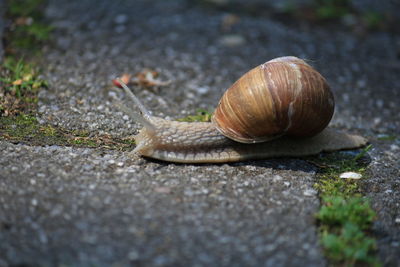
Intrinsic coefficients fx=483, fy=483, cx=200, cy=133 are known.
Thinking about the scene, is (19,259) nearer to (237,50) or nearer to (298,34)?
(237,50)

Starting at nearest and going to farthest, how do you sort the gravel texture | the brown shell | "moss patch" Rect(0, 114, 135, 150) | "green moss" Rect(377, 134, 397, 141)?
the gravel texture → the brown shell → "moss patch" Rect(0, 114, 135, 150) → "green moss" Rect(377, 134, 397, 141)

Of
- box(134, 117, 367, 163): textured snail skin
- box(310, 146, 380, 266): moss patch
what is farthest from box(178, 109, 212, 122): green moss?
box(310, 146, 380, 266): moss patch

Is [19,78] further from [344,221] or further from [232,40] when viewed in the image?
[344,221]

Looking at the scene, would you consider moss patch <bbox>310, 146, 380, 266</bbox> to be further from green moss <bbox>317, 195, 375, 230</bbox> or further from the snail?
the snail

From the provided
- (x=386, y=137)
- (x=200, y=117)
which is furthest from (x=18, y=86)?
(x=386, y=137)

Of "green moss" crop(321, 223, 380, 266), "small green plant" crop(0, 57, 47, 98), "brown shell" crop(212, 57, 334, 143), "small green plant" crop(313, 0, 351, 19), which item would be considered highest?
"small green plant" crop(313, 0, 351, 19)

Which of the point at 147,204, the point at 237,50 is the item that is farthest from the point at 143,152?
the point at 237,50

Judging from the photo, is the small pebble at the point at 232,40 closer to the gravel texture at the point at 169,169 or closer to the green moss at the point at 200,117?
the gravel texture at the point at 169,169
